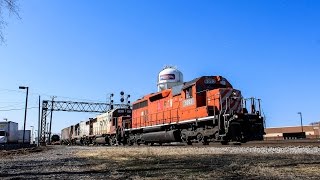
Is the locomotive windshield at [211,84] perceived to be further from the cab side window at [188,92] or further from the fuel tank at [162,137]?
the fuel tank at [162,137]

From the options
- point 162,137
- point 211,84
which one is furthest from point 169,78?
point 211,84

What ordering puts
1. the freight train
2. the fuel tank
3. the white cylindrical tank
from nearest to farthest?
the freight train, the fuel tank, the white cylindrical tank

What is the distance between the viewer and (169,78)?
30562 mm

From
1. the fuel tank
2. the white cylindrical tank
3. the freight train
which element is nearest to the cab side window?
the freight train

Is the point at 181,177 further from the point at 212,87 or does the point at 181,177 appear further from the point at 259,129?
the point at 212,87

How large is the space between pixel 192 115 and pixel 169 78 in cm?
968

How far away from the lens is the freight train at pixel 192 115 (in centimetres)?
1802

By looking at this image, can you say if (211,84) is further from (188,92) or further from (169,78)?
(169,78)

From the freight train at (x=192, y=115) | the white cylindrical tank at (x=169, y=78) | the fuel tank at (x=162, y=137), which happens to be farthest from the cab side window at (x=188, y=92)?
the white cylindrical tank at (x=169, y=78)

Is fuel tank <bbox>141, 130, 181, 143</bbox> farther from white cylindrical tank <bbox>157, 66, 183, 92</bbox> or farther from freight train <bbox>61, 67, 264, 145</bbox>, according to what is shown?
white cylindrical tank <bbox>157, 66, 183, 92</bbox>

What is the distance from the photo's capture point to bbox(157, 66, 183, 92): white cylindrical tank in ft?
100

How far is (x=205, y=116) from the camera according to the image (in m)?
19.8

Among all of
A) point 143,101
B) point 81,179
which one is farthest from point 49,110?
point 81,179

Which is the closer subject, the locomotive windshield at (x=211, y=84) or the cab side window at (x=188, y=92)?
the locomotive windshield at (x=211, y=84)
